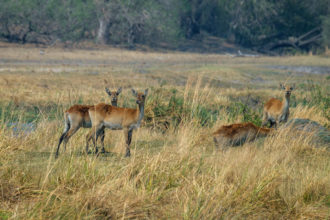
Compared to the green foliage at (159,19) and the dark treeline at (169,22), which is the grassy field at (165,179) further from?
the dark treeline at (169,22)

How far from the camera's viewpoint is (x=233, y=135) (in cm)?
857

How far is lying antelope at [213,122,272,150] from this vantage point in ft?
28.0

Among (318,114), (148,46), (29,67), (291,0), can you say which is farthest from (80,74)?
(291,0)

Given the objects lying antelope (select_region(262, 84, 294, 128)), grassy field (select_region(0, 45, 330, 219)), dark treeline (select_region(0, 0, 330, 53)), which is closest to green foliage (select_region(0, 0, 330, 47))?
dark treeline (select_region(0, 0, 330, 53))

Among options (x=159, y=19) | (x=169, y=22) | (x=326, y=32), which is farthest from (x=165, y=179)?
(x=326, y=32)

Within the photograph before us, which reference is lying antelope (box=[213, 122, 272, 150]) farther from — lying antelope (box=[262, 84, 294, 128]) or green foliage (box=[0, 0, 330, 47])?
green foliage (box=[0, 0, 330, 47])

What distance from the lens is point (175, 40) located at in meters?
42.2

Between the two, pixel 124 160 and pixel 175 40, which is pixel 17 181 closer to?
pixel 124 160

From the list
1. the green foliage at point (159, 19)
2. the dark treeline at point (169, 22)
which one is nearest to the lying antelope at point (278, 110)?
the dark treeline at point (169, 22)

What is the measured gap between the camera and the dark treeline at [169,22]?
36.8 metres

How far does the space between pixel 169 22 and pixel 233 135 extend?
34.2m

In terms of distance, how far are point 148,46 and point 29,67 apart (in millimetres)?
18086

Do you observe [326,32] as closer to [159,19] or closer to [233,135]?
[159,19]

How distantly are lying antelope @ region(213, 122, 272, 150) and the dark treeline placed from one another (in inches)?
1111
